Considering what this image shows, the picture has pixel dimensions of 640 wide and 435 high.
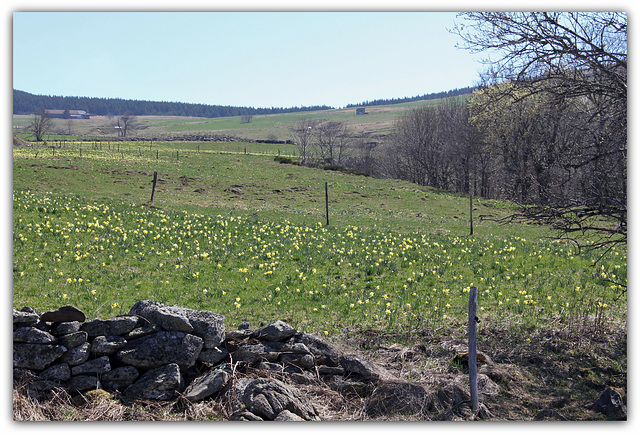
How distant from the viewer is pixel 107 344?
19.3 feet

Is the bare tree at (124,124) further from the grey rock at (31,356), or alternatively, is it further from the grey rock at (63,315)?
the grey rock at (31,356)

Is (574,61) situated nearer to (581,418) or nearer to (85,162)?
(581,418)

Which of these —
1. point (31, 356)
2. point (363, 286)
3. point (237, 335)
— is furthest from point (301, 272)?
point (31, 356)

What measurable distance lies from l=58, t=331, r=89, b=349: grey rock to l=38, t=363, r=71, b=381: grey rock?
255 millimetres

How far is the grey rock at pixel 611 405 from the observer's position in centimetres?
597

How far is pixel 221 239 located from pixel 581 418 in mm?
12933

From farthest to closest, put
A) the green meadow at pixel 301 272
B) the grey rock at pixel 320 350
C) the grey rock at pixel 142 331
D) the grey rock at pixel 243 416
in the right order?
the green meadow at pixel 301 272 < the grey rock at pixel 320 350 < the grey rock at pixel 142 331 < the grey rock at pixel 243 416

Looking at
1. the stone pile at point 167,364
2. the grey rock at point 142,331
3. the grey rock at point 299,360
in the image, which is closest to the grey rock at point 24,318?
the stone pile at point 167,364

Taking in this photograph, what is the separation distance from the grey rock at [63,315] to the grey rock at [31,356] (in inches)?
14.0

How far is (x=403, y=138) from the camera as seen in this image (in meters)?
73.1

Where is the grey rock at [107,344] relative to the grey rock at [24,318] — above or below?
below

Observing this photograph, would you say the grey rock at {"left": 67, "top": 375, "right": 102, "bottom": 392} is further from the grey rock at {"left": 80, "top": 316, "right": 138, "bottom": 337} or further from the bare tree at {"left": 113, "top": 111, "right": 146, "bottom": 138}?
the bare tree at {"left": 113, "top": 111, "right": 146, "bottom": 138}

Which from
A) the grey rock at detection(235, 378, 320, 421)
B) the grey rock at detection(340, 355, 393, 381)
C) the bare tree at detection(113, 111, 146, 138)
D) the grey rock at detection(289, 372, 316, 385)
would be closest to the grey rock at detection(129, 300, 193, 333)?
the grey rock at detection(235, 378, 320, 421)

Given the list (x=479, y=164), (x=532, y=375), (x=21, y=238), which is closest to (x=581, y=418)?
(x=532, y=375)
